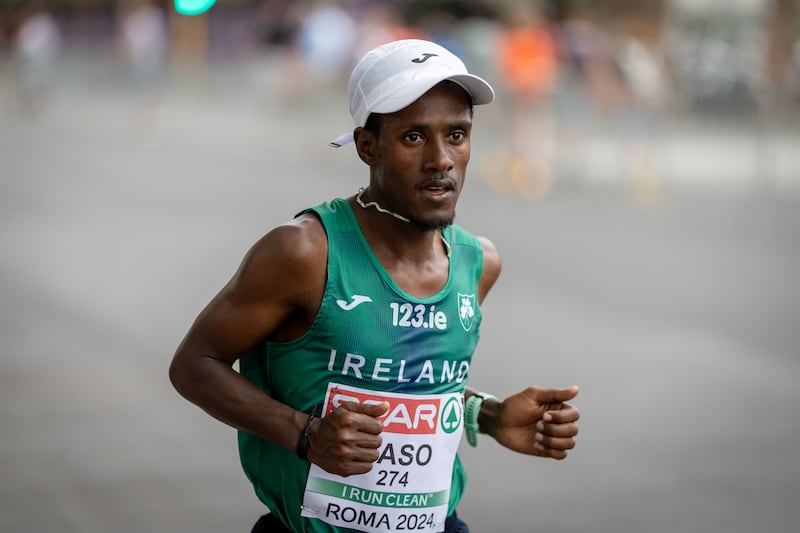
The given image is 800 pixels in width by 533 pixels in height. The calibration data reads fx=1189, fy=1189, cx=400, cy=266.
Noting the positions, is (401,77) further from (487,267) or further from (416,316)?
(487,267)

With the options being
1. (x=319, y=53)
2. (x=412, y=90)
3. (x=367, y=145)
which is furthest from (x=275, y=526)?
(x=319, y=53)

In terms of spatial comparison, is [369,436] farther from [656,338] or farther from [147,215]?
[147,215]

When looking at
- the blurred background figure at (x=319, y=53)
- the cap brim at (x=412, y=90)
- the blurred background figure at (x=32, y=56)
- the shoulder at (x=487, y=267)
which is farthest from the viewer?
the blurred background figure at (x=32, y=56)

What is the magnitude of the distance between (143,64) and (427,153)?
24.1m

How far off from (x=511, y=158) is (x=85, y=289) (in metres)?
8.47

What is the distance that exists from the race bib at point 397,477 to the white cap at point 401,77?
643 mm

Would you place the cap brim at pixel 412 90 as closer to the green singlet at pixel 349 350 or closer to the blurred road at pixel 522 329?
the green singlet at pixel 349 350

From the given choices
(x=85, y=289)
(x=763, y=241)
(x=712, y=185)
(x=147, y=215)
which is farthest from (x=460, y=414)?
(x=712, y=185)

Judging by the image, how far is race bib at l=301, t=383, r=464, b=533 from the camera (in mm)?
2701

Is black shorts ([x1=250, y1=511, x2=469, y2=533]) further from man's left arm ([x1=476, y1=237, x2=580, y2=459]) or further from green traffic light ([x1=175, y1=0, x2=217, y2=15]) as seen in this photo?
green traffic light ([x1=175, y1=0, x2=217, y2=15])

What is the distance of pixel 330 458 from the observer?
8.10 ft

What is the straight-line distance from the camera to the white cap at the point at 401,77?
8.52 feet

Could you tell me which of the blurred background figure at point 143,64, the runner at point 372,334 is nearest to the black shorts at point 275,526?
the runner at point 372,334

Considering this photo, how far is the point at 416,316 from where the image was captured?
2723 millimetres
